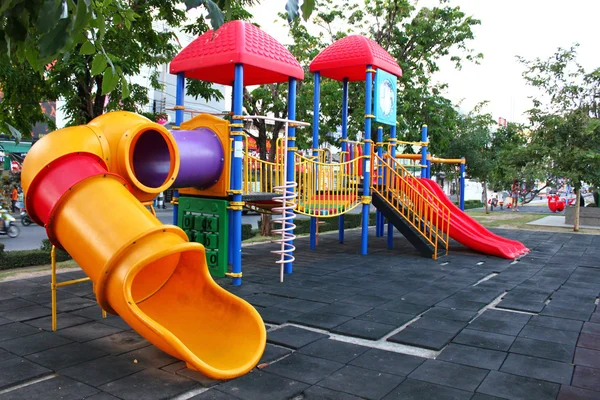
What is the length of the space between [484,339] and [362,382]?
5.49 feet

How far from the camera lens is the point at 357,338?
15.0 feet

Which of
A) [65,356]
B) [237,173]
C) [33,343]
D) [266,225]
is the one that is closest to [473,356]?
[65,356]

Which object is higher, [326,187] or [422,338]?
[326,187]

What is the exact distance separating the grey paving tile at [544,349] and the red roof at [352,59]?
676 cm

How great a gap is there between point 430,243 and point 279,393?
23.0 feet

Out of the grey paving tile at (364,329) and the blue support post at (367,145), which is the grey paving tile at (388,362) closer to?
the grey paving tile at (364,329)

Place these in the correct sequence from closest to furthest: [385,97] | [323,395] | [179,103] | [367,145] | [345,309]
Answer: [323,395]
[345,309]
[179,103]
[367,145]
[385,97]

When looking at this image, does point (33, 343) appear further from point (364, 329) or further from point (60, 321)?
point (364, 329)

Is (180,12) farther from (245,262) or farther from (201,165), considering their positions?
(245,262)

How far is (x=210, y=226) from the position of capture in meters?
7.17

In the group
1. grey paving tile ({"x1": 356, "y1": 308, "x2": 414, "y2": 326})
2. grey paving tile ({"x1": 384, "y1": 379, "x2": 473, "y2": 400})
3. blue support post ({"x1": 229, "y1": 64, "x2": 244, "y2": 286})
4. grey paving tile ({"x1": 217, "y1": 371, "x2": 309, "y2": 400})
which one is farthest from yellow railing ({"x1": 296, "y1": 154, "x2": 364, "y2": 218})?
grey paving tile ({"x1": 384, "y1": 379, "x2": 473, "y2": 400})

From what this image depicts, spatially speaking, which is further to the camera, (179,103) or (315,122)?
(315,122)

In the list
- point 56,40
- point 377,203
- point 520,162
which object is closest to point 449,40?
point 520,162

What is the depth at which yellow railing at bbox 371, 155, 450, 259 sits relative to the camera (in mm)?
9945
